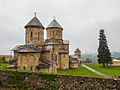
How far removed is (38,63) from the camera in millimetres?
14797

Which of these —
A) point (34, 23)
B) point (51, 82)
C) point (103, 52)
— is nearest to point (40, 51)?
point (34, 23)

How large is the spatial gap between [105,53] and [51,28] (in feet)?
60.0

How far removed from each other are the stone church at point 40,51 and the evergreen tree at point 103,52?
8.92m

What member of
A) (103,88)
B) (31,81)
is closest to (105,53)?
(103,88)

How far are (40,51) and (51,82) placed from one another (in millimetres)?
8643

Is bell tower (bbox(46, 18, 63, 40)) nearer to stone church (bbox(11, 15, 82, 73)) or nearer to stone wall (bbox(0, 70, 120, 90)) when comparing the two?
stone church (bbox(11, 15, 82, 73))

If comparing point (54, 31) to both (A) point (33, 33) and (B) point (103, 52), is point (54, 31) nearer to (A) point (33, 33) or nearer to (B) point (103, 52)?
(A) point (33, 33)

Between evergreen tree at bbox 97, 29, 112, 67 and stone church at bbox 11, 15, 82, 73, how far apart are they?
8919mm

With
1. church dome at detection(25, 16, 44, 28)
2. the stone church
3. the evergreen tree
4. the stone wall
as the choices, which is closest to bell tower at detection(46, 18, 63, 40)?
the stone church

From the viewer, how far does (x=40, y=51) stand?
16.2m

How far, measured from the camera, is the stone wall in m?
7.14

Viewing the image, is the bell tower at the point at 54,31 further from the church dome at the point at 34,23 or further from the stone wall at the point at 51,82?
the stone wall at the point at 51,82

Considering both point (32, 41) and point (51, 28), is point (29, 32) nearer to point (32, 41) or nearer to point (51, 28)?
point (32, 41)

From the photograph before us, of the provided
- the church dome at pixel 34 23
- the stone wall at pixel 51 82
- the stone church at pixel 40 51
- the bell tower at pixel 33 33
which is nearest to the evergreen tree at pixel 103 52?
the stone church at pixel 40 51
